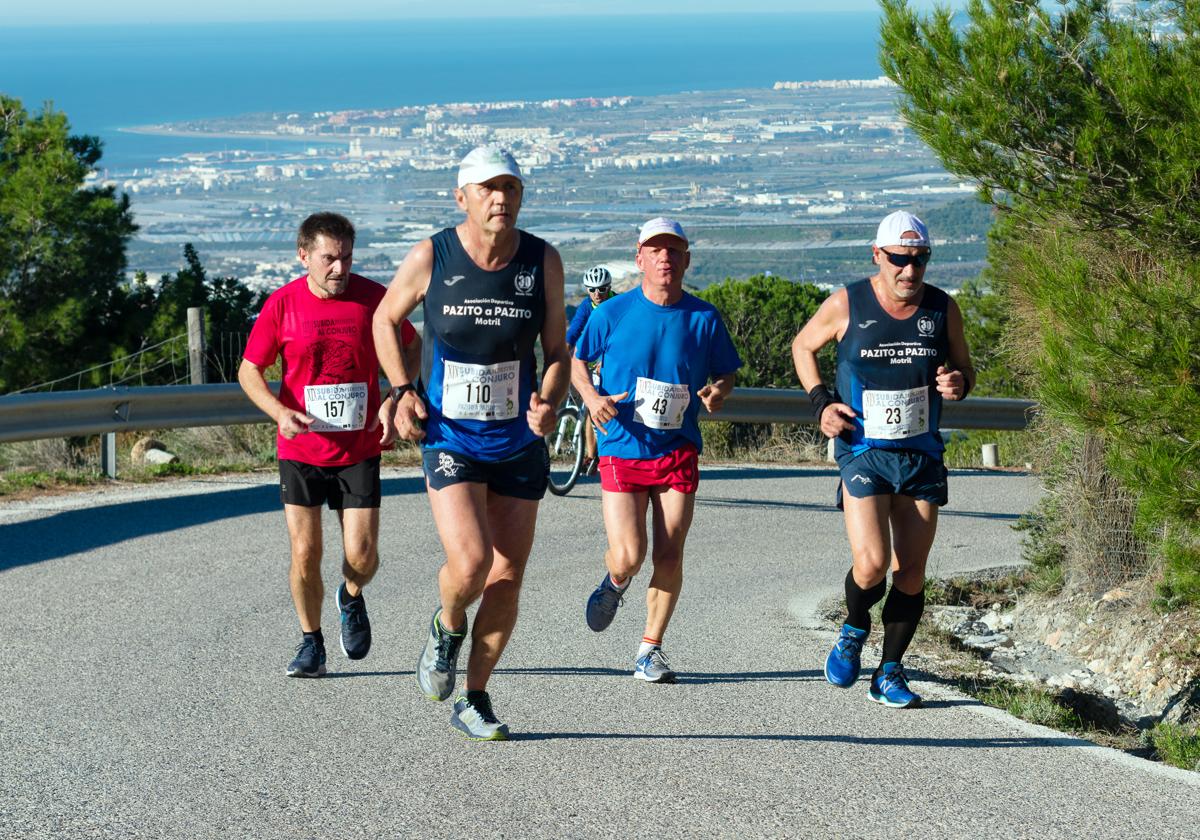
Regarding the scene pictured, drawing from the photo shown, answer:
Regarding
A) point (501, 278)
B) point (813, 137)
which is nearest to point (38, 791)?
point (501, 278)

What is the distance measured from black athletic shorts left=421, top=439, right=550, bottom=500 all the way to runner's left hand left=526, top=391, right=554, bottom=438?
0.18m

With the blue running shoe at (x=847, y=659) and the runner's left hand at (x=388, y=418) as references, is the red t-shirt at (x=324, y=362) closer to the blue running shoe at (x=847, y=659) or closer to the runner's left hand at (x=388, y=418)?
the runner's left hand at (x=388, y=418)

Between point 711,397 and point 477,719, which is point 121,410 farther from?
point 477,719

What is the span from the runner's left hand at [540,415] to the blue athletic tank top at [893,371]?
1.54 metres

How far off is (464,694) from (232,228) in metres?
101

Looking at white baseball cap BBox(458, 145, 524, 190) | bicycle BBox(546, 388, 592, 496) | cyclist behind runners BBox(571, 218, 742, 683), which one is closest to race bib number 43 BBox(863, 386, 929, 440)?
cyclist behind runners BBox(571, 218, 742, 683)

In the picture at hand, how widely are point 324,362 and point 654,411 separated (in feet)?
4.86

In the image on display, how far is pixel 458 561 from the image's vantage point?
5773 mm

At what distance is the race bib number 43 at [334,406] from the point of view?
6.84m

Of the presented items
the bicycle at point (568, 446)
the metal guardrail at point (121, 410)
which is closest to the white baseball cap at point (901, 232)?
the metal guardrail at point (121, 410)

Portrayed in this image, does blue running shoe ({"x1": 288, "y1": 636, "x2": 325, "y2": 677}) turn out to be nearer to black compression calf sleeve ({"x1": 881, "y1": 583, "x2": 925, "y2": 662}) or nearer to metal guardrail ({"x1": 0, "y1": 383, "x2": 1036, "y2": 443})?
black compression calf sleeve ({"x1": 881, "y1": 583, "x2": 925, "y2": 662})

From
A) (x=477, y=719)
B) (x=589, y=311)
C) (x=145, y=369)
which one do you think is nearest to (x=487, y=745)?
(x=477, y=719)

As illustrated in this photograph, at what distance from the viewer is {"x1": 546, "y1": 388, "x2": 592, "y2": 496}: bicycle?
12.8 m

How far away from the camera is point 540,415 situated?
577cm
